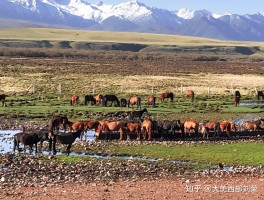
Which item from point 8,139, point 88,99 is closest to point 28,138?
point 8,139

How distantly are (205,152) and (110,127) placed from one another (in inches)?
229

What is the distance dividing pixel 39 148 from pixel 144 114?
45.4ft

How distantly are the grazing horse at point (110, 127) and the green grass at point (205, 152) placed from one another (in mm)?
2106

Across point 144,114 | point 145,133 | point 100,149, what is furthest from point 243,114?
point 100,149

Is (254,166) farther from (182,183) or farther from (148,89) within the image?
(148,89)

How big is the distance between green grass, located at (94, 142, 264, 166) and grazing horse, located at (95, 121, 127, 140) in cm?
211

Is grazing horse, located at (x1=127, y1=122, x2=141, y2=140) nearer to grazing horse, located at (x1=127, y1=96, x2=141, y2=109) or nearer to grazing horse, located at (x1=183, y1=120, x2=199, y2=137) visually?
grazing horse, located at (x1=183, y1=120, x2=199, y2=137)

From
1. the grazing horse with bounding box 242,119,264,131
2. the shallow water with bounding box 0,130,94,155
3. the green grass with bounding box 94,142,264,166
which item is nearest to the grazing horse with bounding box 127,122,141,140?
the shallow water with bounding box 0,130,94,155

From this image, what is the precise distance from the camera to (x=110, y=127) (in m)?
28.7

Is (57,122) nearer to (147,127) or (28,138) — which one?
(147,127)

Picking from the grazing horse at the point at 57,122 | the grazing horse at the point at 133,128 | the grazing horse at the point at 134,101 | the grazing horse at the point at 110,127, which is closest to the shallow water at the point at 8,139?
the grazing horse at the point at 110,127

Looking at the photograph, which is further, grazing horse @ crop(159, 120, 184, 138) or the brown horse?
the brown horse

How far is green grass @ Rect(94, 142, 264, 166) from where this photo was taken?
23172 mm

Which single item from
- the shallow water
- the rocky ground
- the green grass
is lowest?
the shallow water
